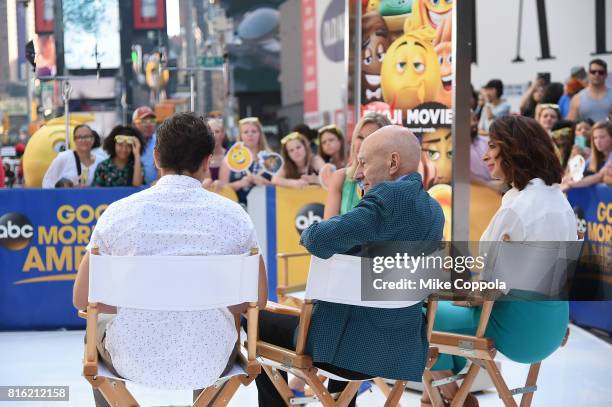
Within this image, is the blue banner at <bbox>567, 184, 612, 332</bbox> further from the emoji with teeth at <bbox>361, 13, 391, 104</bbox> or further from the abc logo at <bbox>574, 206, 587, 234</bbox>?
the emoji with teeth at <bbox>361, 13, 391, 104</bbox>

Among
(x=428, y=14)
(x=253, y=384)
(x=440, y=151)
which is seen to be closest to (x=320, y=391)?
(x=253, y=384)

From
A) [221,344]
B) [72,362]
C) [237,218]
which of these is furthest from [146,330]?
[72,362]

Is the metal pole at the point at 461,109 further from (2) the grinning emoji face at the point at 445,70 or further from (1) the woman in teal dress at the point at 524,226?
(1) the woman in teal dress at the point at 524,226

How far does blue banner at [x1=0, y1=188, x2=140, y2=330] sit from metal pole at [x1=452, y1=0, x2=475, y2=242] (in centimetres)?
238

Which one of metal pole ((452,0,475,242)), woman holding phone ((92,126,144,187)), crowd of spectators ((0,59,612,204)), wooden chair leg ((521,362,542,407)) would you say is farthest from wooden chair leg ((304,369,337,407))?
woman holding phone ((92,126,144,187))

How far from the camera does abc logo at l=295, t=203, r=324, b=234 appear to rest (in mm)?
6406

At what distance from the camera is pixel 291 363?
2971 mm

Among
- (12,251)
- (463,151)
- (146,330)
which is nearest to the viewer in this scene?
(146,330)

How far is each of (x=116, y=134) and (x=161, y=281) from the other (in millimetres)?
4101

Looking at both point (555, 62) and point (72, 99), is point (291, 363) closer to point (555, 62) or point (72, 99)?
point (72, 99)

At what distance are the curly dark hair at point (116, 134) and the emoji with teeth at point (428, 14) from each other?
2489 mm

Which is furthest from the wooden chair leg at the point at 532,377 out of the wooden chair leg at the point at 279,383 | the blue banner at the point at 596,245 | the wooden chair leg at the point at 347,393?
the blue banner at the point at 596,245

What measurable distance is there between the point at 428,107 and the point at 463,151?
366 millimetres

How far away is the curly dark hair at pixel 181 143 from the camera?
280 cm
